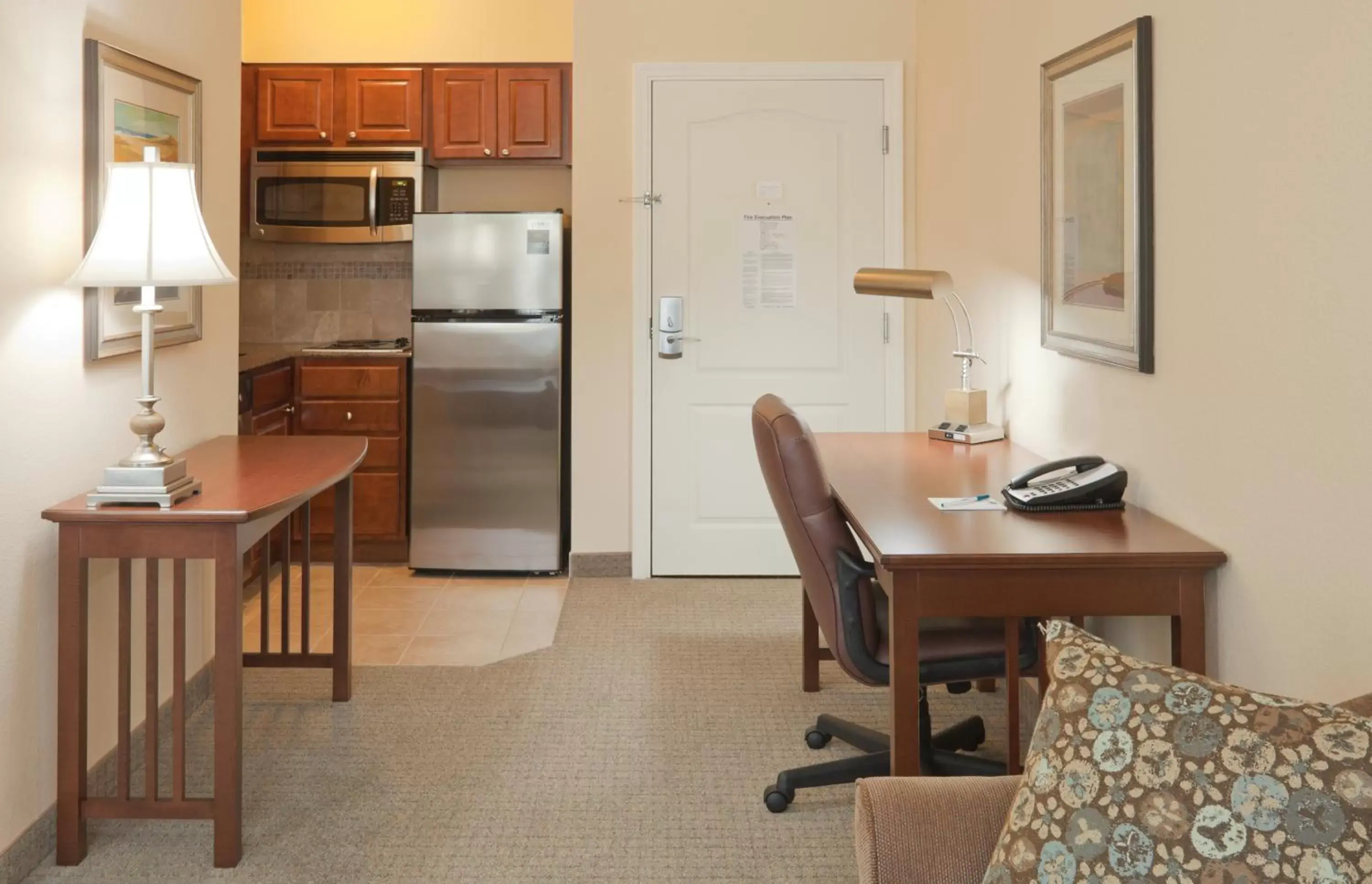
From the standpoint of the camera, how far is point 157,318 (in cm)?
322

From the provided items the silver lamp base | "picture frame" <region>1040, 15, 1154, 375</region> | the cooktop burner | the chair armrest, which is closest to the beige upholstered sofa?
the chair armrest

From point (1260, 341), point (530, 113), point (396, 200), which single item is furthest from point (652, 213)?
point (1260, 341)

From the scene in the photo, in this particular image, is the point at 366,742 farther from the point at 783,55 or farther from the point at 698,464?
the point at 783,55

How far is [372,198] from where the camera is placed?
561cm

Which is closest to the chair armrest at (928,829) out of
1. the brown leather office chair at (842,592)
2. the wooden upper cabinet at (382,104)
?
the brown leather office chair at (842,592)

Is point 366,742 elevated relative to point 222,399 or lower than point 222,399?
lower

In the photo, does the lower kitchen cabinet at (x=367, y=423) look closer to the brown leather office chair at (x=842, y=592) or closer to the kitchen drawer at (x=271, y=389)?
the kitchen drawer at (x=271, y=389)

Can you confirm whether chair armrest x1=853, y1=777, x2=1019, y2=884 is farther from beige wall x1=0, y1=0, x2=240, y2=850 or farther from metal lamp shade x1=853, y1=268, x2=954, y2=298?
metal lamp shade x1=853, y1=268, x2=954, y2=298

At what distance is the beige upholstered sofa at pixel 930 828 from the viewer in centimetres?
151

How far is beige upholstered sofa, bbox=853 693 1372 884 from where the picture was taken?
1.51 m

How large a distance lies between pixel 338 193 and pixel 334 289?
0.62 meters

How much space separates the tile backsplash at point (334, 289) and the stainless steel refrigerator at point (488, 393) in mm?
872

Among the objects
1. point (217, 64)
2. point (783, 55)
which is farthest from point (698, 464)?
point (217, 64)

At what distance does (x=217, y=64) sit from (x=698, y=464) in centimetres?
234
